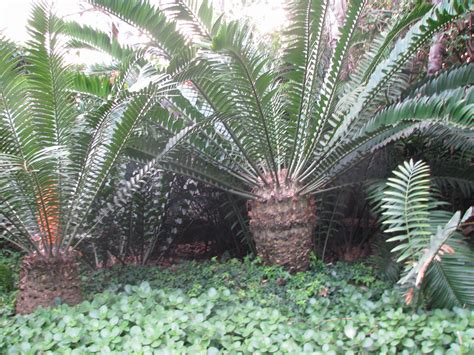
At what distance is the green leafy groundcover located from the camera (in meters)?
2.47

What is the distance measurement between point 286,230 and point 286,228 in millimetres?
20

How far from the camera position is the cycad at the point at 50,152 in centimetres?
313

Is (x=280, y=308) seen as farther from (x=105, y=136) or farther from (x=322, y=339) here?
(x=105, y=136)

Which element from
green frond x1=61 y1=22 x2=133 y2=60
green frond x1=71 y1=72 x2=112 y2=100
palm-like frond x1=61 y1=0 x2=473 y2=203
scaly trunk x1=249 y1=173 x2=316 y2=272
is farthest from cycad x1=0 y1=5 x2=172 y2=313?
scaly trunk x1=249 y1=173 x2=316 y2=272

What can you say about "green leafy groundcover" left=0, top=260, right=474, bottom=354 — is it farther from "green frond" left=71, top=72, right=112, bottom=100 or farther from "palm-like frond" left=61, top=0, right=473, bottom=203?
"green frond" left=71, top=72, right=112, bottom=100

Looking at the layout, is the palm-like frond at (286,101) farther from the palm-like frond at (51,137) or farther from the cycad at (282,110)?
the palm-like frond at (51,137)

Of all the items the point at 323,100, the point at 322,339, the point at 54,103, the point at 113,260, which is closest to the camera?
the point at 322,339

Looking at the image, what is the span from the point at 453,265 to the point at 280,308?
1134mm

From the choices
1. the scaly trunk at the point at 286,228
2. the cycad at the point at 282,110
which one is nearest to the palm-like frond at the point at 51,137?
the cycad at the point at 282,110

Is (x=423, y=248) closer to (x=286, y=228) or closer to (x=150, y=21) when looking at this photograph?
(x=286, y=228)

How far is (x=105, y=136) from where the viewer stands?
11.1 feet

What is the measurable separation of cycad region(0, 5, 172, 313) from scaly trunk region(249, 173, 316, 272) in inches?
56.5

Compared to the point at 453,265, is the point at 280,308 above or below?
below

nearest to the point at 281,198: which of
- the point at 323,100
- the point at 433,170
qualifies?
the point at 323,100
